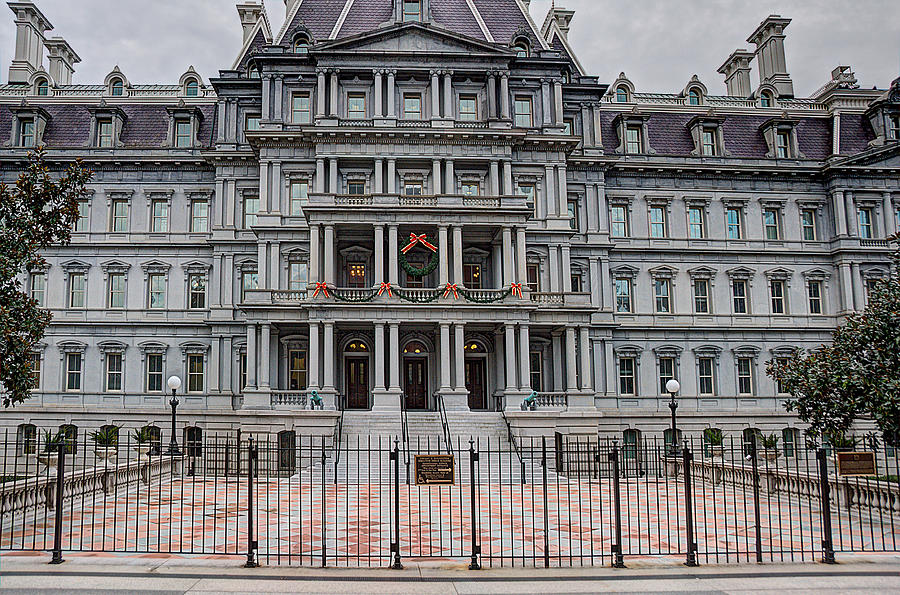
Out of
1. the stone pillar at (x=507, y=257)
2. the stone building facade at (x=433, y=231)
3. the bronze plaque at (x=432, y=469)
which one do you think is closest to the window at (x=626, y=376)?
the stone building facade at (x=433, y=231)

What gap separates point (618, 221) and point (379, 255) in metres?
14.7

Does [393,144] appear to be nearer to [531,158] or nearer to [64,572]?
[531,158]

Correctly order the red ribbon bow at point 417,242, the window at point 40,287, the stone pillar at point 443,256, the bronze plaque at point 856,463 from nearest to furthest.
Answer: the bronze plaque at point 856,463 < the stone pillar at point 443,256 < the red ribbon bow at point 417,242 < the window at point 40,287

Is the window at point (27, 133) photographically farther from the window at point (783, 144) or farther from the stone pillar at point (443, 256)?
the window at point (783, 144)

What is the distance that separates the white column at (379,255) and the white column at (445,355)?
354cm

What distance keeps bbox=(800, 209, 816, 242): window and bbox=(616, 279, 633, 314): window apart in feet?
35.8

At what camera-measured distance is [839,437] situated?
18.9m

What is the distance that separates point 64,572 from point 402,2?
34.5m

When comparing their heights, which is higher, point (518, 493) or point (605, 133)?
point (605, 133)

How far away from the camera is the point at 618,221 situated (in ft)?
137

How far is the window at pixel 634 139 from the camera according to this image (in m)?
42.7

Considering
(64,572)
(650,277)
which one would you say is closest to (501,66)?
(650,277)

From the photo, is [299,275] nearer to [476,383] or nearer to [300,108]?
[300,108]

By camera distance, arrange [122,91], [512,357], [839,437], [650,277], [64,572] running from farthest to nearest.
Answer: [122,91] < [650,277] < [512,357] < [839,437] < [64,572]
